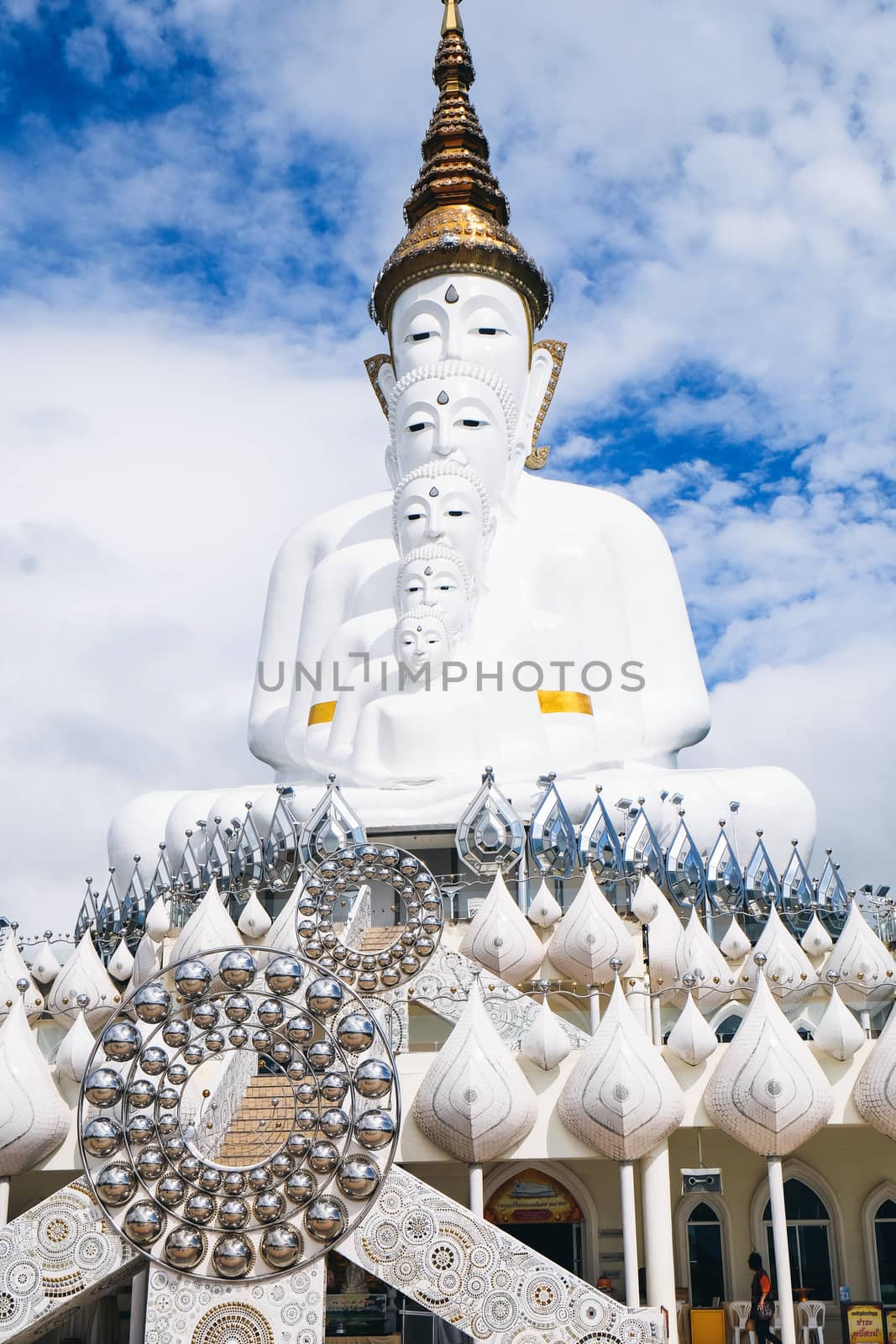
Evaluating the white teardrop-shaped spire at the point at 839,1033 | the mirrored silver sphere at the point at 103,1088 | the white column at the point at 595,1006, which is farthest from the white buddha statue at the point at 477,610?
the mirrored silver sphere at the point at 103,1088

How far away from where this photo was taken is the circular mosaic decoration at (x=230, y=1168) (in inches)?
342

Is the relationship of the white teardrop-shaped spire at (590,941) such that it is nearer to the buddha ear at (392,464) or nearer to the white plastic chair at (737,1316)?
the white plastic chair at (737,1316)

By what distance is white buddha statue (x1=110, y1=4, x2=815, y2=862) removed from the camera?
798 inches

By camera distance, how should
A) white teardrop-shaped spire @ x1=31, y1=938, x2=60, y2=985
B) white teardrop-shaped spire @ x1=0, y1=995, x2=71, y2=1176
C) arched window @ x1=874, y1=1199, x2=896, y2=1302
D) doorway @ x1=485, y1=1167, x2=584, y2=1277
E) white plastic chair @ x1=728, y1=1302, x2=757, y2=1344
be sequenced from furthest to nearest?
1. white teardrop-shaped spire @ x1=31, y1=938, x2=60, y2=985
2. doorway @ x1=485, y1=1167, x2=584, y2=1277
3. arched window @ x1=874, y1=1199, x2=896, y2=1302
4. white plastic chair @ x1=728, y1=1302, x2=757, y2=1344
5. white teardrop-shaped spire @ x1=0, y1=995, x2=71, y2=1176

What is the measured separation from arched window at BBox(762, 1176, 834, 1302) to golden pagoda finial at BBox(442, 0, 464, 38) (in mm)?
22935

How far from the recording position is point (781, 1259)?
39.0ft

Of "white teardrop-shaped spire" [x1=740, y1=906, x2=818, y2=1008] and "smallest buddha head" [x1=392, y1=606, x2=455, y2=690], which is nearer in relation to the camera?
"white teardrop-shaped spire" [x1=740, y1=906, x2=818, y2=1008]

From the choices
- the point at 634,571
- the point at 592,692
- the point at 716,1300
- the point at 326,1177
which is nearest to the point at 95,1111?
the point at 326,1177

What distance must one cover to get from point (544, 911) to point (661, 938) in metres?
1.40

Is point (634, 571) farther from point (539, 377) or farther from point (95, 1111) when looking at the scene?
point (95, 1111)

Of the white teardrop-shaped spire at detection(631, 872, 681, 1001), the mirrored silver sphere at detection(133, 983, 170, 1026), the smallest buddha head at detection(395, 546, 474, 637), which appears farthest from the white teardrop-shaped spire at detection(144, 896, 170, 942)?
the mirrored silver sphere at detection(133, 983, 170, 1026)

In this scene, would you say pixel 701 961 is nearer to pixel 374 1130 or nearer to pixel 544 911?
pixel 544 911

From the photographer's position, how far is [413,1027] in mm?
15195

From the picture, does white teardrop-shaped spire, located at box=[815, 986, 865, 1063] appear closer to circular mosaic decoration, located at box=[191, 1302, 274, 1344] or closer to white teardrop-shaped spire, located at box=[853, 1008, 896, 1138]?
white teardrop-shaped spire, located at box=[853, 1008, 896, 1138]
